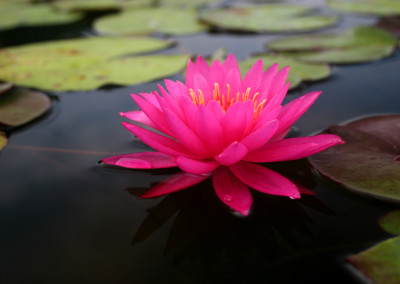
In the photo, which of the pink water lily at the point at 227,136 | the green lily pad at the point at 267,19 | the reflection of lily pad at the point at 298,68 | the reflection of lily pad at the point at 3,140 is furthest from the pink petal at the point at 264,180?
the green lily pad at the point at 267,19

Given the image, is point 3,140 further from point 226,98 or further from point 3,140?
point 226,98

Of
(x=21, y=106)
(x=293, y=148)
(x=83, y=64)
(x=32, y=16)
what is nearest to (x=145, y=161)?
(x=293, y=148)

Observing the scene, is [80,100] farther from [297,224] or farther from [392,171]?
[392,171]

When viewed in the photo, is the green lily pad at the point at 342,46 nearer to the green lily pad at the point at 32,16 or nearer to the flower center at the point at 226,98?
the flower center at the point at 226,98

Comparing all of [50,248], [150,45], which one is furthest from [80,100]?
[50,248]

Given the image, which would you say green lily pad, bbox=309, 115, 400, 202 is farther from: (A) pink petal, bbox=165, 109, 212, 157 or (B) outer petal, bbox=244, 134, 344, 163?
(A) pink petal, bbox=165, 109, 212, 157
